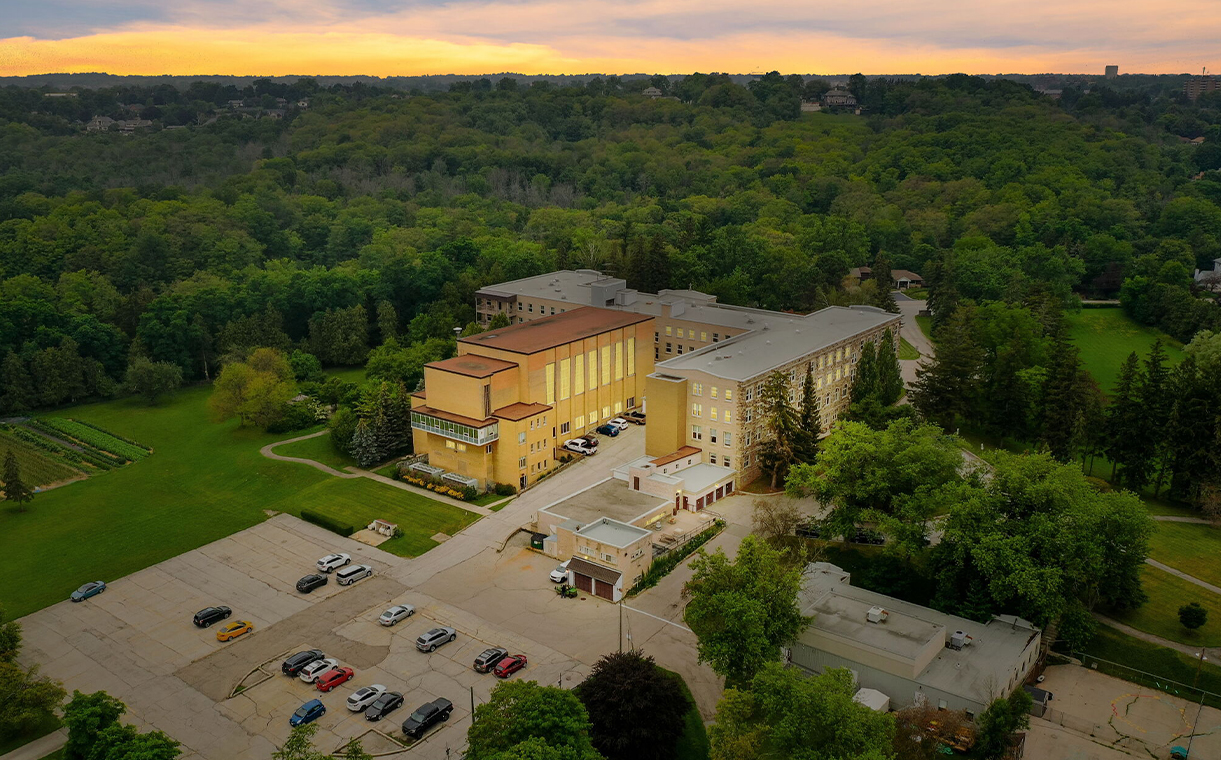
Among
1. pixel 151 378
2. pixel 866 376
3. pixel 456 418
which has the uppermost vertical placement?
pixel 866 376

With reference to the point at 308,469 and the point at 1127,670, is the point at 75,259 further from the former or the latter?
the point at 1127,670

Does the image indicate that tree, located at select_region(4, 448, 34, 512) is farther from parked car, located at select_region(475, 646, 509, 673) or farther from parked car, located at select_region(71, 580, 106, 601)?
parked car, located at select_region(475, 646, 509, 673)

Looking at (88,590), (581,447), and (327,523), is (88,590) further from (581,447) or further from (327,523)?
(581,447)

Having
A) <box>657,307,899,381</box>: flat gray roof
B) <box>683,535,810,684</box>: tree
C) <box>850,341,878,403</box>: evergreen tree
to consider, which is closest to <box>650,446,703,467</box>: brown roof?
<box>657,307,899,381</box>: flat gray roof

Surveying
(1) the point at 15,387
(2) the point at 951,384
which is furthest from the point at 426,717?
(1) the point at 15,387

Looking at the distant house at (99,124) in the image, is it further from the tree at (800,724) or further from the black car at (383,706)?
the tree at (800,724)

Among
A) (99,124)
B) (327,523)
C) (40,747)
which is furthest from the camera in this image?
(99,124)

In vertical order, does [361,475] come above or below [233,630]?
below
